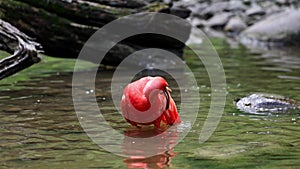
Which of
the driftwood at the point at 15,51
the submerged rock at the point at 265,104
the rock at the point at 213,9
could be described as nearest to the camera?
the submerged rock at the point at 265,104

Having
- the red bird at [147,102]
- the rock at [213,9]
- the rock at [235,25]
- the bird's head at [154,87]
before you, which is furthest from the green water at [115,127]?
the rock at [213,9]

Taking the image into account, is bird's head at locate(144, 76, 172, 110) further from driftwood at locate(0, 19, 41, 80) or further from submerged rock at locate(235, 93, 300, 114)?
driftwood at locate(0, 19, 41, 80)

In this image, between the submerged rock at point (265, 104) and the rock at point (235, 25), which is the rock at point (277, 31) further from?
the submerged rock at point (265, 104)

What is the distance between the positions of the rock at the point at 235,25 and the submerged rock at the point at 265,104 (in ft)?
51.4

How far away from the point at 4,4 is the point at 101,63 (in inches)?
78.6

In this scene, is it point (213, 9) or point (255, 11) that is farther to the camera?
point (213, 9)

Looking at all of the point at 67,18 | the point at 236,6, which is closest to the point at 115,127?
the point at 67,18

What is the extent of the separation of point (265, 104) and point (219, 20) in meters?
18.0

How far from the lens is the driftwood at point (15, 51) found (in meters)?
5.87

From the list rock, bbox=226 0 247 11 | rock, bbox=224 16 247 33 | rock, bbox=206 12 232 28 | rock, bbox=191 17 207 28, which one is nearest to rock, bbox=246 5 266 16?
rock, bbox=224 16 247 33

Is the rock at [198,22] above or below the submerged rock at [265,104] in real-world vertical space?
above

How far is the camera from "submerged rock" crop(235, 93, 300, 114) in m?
5.74

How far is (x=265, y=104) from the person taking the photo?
19.3 ft

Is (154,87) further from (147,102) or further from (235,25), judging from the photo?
(235,25)
